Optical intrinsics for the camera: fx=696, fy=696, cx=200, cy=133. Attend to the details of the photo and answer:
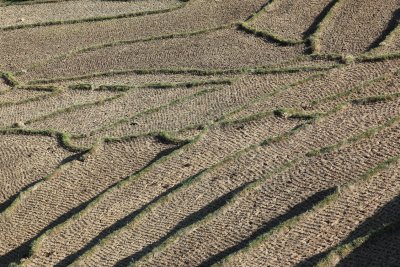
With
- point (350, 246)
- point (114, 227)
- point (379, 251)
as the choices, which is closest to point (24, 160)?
point (114, 227)

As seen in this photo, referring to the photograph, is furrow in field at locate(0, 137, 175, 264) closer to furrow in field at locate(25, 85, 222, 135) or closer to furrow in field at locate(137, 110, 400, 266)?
furrow in field at locate(25, 85, 222, 135)

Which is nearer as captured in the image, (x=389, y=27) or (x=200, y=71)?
(x=200, y=71)

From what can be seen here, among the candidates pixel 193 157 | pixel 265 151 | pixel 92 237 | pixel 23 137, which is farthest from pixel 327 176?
pixel 23 137

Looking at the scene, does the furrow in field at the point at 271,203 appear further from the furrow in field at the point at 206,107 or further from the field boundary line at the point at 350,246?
Answer: the furrow in field at the point at 206,107

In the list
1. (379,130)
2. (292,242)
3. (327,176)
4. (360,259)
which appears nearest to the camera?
(360,259)

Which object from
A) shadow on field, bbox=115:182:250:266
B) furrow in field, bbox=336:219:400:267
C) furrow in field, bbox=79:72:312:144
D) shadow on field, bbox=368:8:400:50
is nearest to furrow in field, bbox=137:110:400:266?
shadow on field, bbox=115:182:250:266

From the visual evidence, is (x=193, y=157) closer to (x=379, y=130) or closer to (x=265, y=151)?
(x=265, y=151)

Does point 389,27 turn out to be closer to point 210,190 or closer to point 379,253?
point 210,190
